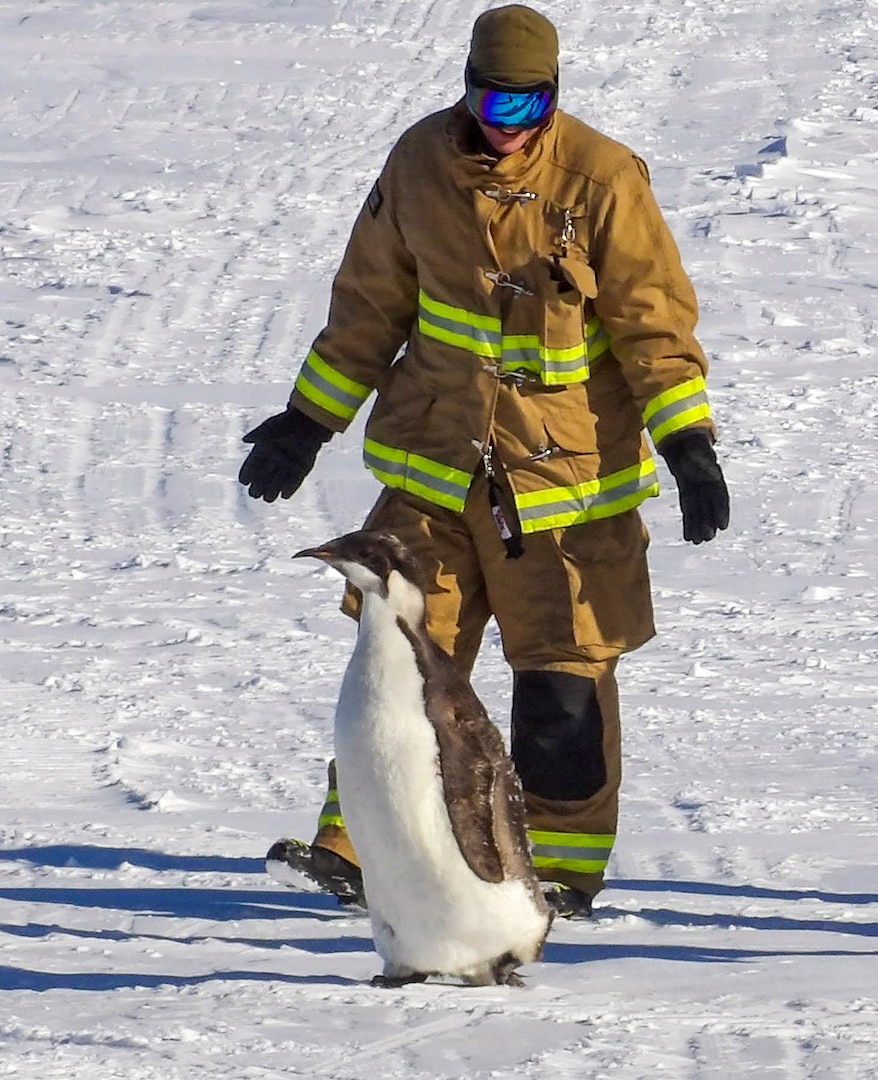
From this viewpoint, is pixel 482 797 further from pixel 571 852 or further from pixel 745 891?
pixel 745 891

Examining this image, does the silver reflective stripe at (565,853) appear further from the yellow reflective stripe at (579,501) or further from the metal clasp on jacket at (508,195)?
the metal clasp on jacket at (508,195)

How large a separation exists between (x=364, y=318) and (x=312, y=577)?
2687mm

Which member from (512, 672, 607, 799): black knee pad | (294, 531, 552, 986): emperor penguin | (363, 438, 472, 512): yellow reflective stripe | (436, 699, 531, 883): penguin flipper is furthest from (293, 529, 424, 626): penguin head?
(512, 672, 607, 799): black knee pad

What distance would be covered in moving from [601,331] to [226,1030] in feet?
5.09

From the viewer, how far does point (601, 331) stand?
395 cm

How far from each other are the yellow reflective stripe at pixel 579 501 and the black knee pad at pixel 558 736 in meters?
0.29

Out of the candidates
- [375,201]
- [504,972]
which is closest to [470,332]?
[375,201]

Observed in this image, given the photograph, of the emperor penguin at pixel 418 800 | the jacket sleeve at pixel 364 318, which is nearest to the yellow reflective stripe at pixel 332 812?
the emperor penguin at pixel 418 800

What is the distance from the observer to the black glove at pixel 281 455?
4.14 meters

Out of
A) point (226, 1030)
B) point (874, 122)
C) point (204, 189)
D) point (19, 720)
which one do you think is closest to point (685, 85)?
point (874, 122)

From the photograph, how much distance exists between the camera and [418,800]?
11.2 feet

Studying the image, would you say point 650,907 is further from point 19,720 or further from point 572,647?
point 19,720

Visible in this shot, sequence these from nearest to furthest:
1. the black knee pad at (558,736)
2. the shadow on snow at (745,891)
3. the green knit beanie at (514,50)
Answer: the green knit beanie at (514,50)
the black knee pad at (558,736)
the shadow on snow at (745,891)

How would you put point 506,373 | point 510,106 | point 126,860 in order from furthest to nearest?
point 126,860
point 506,373
point 510,106
